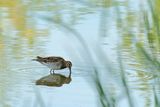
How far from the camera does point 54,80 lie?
3557 millimetres

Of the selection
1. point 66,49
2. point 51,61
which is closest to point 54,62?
point 51,61

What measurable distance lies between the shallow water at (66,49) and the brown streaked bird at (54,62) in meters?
0.04

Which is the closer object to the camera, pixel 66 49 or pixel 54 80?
pixel 54 80

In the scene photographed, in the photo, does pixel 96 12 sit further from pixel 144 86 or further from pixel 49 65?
pixel 144 86

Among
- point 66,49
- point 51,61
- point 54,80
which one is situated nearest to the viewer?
point 54,80

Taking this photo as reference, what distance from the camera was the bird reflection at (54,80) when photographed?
3457 mm

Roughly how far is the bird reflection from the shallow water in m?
0.03

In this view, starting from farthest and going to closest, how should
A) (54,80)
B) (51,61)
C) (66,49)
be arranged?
1. (66,49)
2. (51,61)
3. (54,80)

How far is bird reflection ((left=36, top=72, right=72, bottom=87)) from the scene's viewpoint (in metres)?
3.46

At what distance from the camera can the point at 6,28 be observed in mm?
4301

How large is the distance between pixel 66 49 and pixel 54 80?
1.32ft

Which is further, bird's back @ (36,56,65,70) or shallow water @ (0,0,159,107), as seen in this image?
bird's back @ (36,56,65,70)

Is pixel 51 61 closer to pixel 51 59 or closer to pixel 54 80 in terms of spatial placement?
pixel 51 59

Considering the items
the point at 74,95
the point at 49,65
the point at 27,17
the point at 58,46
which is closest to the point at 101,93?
the point at 74,95
